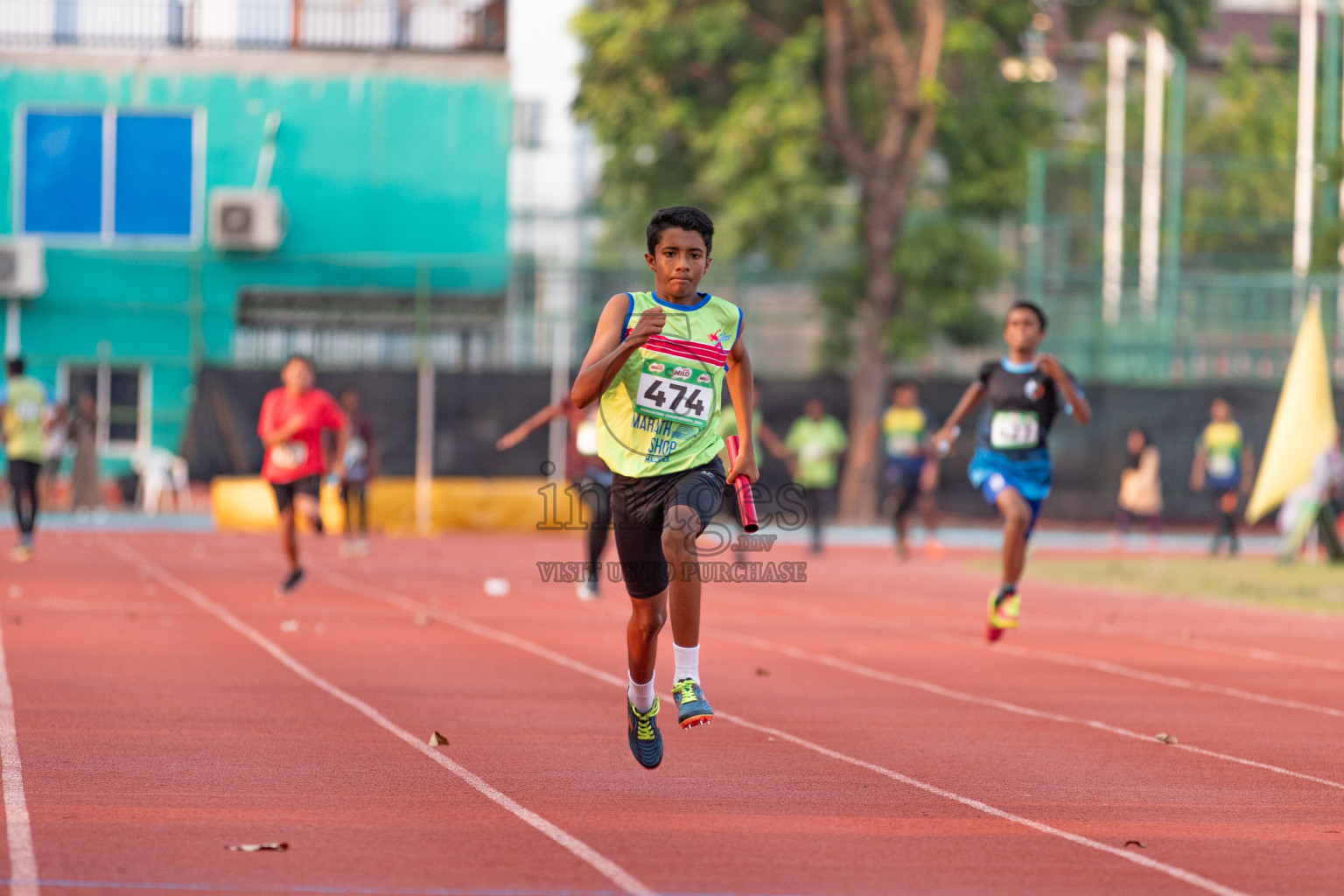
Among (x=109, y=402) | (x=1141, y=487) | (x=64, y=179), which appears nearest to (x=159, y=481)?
(x=109, y=402)

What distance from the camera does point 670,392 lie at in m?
7.37

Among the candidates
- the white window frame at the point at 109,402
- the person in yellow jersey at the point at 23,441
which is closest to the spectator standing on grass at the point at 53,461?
the white window frame at the point at 109,402

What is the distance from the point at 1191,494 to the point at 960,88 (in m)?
7.19

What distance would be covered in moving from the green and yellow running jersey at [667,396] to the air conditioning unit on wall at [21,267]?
27.2m

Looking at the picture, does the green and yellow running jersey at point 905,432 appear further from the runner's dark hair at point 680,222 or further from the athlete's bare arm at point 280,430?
the runner's dark hair at point 680,222

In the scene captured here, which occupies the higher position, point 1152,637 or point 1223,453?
point 1223,453

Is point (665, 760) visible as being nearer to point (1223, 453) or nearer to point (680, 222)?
point (680, 222)

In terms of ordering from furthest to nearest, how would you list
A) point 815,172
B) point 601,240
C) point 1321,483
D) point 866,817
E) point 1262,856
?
point 601,240 < point 815,172 < point 1321,483 < point 866,817 < point 1262,856

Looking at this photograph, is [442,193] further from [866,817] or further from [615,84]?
[866,817]

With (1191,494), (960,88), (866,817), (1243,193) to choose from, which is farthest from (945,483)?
(866,817)

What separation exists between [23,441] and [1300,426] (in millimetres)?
12953

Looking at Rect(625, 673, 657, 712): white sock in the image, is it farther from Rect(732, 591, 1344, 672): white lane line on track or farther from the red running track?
Rect(732, 591, 1344, 672): white lane line on track

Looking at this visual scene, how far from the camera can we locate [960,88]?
31.9m

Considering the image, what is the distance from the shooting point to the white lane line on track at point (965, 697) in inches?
327
